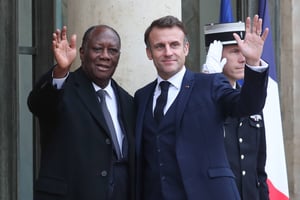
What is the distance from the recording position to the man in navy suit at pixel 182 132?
4301 millimetres

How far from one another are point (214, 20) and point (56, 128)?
3.46 metres

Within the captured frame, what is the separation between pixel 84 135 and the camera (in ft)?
14.5

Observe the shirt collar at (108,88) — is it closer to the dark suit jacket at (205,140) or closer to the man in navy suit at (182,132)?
the man in navy suit at (182,132)

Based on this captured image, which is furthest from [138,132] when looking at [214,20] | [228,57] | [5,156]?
[214,20]

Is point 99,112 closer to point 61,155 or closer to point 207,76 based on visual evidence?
point 61,155

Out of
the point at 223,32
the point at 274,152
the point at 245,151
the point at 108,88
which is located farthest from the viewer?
the point at 274,152

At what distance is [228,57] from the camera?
500 centimetres

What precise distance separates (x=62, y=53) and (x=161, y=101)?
0.63 meters

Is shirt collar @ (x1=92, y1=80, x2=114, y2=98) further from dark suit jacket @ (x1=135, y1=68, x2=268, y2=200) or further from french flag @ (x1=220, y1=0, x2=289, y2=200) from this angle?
french flag @ (x1=220, y1=0, x2=289, y2=200)

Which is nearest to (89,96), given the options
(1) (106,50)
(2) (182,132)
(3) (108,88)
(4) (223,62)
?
(3) (108,88)

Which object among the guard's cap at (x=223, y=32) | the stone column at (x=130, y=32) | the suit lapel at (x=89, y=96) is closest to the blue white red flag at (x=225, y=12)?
the guard's cap at (x=223, y=32)

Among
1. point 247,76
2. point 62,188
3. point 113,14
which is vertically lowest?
point 62,188

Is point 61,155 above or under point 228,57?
under

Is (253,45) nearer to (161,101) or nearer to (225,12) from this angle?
(161,101)
